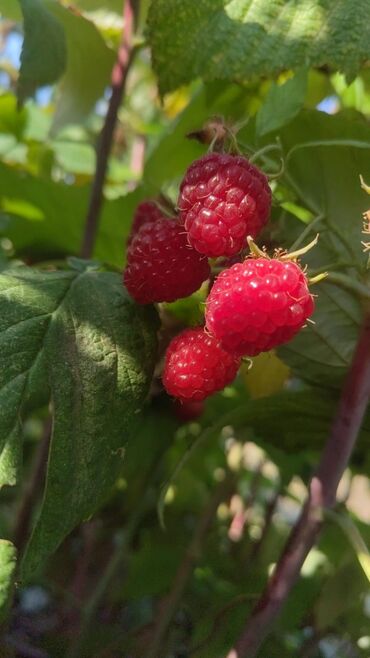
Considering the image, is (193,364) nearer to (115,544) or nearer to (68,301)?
(68,301)

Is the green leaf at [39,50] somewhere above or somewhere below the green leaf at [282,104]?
below

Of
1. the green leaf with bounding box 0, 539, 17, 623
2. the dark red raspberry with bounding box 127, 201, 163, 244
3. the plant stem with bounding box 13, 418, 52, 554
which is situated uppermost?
the dark red raspberry with bounding box 127, 201, 163, 244

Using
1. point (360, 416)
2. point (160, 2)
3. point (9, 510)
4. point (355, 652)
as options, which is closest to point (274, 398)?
point (360, 416)

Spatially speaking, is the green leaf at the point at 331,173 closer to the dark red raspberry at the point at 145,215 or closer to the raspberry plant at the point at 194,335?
the raspberry plant at the point at 194,335

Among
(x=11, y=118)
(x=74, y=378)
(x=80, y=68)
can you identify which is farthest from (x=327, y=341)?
(x=11, y=118)

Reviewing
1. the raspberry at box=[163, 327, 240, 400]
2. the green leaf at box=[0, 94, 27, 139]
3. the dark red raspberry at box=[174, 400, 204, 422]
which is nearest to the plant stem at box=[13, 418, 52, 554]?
the dark red raspberry at box=[174, 400, 204, 422]

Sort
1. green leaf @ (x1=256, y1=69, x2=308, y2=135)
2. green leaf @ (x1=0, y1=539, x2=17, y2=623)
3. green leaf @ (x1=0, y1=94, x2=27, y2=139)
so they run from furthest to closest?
green leaf @ (x1=0, y1=94, x2=27, y2=139) < green leaf @ (x1=256, y1=69, x2=308, y2=135) < green leaf @ (x1=0, y1=539, x2=17, y2=623)

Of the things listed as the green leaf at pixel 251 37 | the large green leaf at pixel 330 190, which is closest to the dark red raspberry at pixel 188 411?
the large green leaf at pixel 330 190

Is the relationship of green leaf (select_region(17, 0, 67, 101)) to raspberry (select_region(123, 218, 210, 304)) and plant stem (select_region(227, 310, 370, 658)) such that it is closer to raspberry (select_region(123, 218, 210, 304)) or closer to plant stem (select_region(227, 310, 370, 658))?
raspberry (select_region(123, 218, 210, 304))
